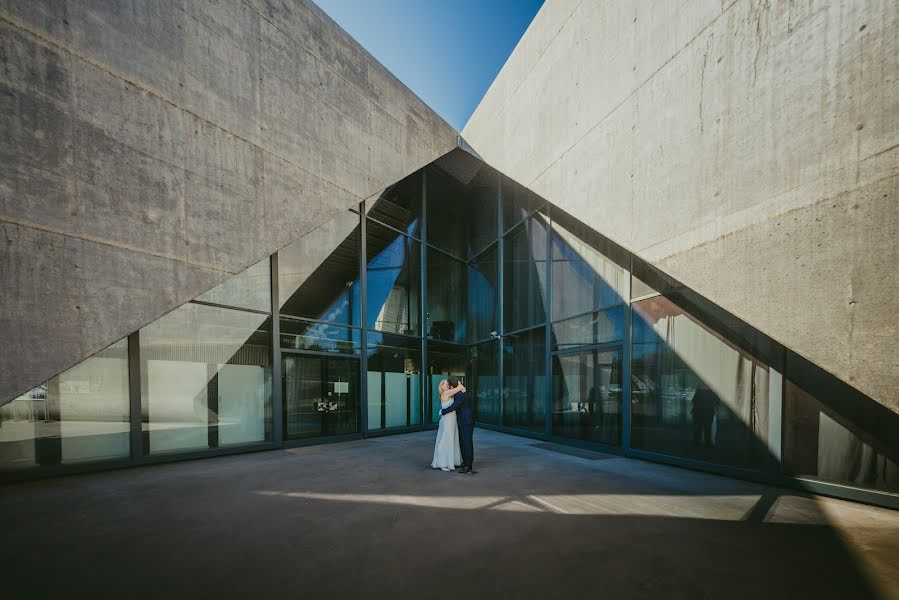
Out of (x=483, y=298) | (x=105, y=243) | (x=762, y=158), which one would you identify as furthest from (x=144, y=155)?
(x=483, y=298)

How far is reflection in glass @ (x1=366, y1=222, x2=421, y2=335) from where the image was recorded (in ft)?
40.8

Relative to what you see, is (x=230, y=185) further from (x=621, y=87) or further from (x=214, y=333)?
(x=621, y=87)

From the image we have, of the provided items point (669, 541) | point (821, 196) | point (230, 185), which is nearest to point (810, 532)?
point (669, 541)

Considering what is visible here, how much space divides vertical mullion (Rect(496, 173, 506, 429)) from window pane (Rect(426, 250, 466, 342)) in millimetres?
1888

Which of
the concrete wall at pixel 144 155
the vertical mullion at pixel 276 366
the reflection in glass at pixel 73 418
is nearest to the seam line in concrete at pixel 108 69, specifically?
the concrete wall at pixel 144 155

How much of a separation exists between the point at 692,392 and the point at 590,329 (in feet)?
9.50

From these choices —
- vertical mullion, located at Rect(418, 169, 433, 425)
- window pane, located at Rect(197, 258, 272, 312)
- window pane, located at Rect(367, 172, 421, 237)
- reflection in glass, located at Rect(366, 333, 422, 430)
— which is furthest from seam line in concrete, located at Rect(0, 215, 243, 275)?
vertical mullion, located at Rect(418, 169, 433, 425)

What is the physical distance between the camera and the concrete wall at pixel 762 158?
13.6ft

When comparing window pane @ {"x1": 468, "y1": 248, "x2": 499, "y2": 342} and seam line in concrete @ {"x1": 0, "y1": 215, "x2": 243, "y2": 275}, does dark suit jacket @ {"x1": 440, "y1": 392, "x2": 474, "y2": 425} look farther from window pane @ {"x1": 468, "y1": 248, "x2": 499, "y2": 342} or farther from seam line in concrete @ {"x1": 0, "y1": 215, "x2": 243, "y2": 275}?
window pane @ {"x1": 468, "y1": 248, "x2": 499, "y2": 342}

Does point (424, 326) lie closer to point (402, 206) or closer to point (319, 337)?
point (402, 206)

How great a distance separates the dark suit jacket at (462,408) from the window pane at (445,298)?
682 centimetres

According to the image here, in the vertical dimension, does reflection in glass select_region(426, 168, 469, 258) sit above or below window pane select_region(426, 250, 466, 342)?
above

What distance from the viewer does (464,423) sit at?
750cm

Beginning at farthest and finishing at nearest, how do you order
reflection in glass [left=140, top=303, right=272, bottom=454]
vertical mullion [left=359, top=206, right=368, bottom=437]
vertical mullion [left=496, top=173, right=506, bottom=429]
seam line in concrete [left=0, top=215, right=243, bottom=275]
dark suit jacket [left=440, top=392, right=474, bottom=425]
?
vertical mullion [left=496, top=173, right=506, bottom=429]
vertical mullion [left=359, top=206, right=368, bottom=437]
reflection in glass [left=140, top=303, right=272, bottom=454]
dark suit jacket [left=440, top=392, right=474, bottom=425]
seam line in concrete [left=0, top=215, right=243, bottom=275]
